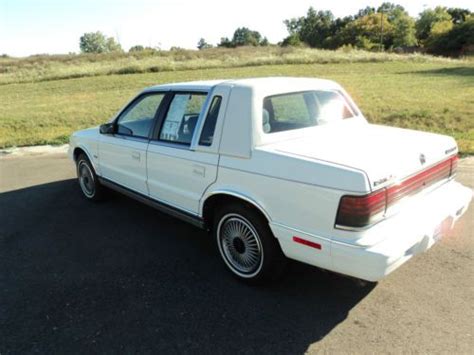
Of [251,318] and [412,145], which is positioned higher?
[412,145]

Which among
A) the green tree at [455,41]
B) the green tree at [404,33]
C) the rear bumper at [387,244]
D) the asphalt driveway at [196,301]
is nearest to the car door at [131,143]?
the asphalt driveway at [196,301]

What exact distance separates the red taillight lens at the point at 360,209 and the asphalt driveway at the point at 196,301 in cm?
81

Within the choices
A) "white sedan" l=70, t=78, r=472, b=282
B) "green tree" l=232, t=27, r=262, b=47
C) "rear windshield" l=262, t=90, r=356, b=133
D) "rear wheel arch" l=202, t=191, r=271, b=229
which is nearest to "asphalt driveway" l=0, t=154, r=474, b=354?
"white sedan" l=70, t=78, r=472, b=282

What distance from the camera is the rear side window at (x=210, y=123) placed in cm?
341

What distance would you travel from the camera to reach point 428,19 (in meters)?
90.4

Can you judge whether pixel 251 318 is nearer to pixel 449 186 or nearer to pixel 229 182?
pixel 229 182

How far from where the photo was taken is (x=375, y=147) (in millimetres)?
3000

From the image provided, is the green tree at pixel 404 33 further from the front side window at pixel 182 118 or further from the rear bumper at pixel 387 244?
the rear bumper at pixel 387 244

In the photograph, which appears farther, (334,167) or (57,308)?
(57,308)

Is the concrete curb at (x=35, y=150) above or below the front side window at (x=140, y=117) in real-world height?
below

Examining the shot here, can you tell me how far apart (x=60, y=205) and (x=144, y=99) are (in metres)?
2.17

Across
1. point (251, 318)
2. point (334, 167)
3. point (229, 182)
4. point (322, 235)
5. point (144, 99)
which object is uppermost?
point (144, 99)

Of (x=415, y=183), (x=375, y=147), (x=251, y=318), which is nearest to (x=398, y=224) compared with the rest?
(x=415, y=183)

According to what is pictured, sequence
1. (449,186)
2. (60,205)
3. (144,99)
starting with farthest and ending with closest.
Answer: (60,205)
(144,99)
(449,186)
